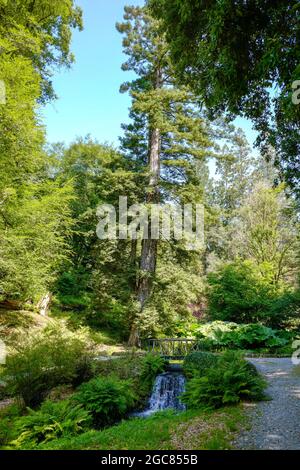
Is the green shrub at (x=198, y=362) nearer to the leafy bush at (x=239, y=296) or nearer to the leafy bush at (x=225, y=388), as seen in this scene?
the leafy bush at (x=225, y=388)

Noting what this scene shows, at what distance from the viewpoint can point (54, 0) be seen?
11781 millimetres

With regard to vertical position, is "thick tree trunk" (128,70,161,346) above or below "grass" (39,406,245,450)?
above

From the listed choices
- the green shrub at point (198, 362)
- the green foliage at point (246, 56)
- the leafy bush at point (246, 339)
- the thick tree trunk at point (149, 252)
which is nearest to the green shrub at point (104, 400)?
the green shrub at point (198, 362)

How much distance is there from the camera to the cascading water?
8.26 meters

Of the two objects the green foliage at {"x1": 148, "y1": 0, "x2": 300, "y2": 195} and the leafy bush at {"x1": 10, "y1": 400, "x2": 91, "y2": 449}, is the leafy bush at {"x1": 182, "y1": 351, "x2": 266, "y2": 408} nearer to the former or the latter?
the leafy bush at {"x1": 10, "y1": 400, "x2": 91, "y2": 449}

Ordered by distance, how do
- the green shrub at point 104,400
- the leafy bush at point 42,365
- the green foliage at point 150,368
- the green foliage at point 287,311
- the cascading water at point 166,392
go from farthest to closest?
the green foliage at point 287,311, the green foliage at point 150,368, the cascading water at point 166,392, the leafy bush at point 42,365, the green shrub at point 104,400

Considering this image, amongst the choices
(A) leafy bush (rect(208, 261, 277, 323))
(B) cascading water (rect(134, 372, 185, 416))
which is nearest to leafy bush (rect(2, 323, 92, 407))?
(B) cascading water (rect(134, 372, 185, 416))

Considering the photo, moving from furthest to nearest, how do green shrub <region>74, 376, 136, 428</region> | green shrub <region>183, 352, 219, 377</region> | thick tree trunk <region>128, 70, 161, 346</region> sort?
thick tree trunk <region>128, 70, 161, 346</region>
green shrub <region>183, 352, 219, 377</region>
green shrub <region>74, 376, 136, 428</region>

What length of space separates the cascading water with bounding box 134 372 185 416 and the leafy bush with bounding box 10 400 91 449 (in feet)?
9.05

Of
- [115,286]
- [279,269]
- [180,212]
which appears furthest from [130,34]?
[279,269]

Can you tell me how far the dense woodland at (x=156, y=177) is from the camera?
658 centimetres

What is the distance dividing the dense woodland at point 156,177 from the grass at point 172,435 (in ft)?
3.93

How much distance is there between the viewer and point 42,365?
7.03 metres

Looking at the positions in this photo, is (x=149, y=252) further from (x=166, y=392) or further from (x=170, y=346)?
(x=166, y=392)
